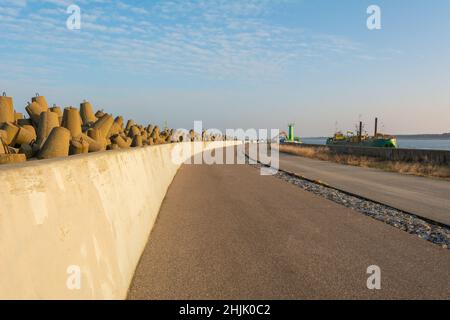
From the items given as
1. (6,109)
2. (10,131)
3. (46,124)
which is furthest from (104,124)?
(10,131)

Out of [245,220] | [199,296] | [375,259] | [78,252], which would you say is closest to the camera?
[78,252]

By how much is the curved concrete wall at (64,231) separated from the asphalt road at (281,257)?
0.72 m

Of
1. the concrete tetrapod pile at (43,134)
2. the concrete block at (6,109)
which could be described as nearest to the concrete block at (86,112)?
the concrete tetrapod pile at (43,134)

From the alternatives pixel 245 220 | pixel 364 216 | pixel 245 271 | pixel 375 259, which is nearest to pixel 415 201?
pixel 364 216

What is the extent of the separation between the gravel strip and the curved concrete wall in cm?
509

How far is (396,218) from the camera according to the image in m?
8.65

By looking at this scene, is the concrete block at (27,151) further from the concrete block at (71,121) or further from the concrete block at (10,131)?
the concrete block at (71,121)
